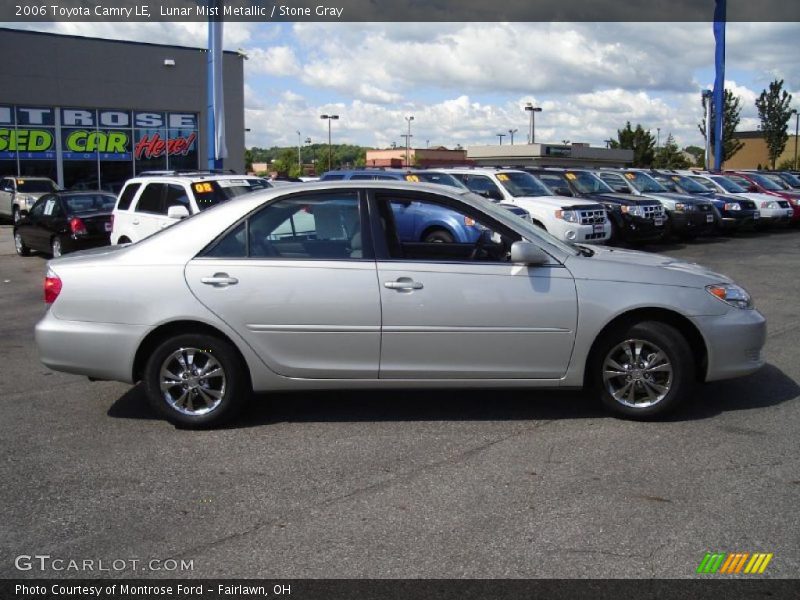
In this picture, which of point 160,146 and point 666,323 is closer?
point 666,323

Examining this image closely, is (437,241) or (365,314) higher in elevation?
(437,241)

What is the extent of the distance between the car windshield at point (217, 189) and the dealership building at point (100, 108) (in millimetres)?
23319

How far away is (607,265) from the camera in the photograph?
5.71m

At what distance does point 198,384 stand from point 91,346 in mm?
784

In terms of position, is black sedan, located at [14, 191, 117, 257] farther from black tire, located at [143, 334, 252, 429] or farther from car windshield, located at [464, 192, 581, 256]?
car windshield, located at [464, 192, 581, 256]

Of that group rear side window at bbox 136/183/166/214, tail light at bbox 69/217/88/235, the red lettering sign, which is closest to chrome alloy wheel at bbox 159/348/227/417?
rear side window at bbox 136/183/166/214

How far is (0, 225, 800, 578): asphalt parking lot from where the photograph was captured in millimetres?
3863

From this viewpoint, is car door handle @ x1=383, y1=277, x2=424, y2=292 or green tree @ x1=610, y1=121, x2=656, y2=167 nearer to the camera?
car door handle @ x1=383, y1=277, x2=424, y2=292

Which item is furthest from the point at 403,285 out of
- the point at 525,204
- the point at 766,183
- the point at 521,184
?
the point at 766,183

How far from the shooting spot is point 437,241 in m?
6.58

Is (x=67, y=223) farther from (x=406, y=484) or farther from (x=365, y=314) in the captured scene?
(x=406, y=484)

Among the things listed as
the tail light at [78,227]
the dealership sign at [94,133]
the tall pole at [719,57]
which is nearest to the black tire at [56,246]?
the tail light at [78,227]

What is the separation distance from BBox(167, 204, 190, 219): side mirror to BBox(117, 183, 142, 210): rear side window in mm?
1473

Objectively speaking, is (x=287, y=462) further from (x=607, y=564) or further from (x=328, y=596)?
(x=607, y=564)
